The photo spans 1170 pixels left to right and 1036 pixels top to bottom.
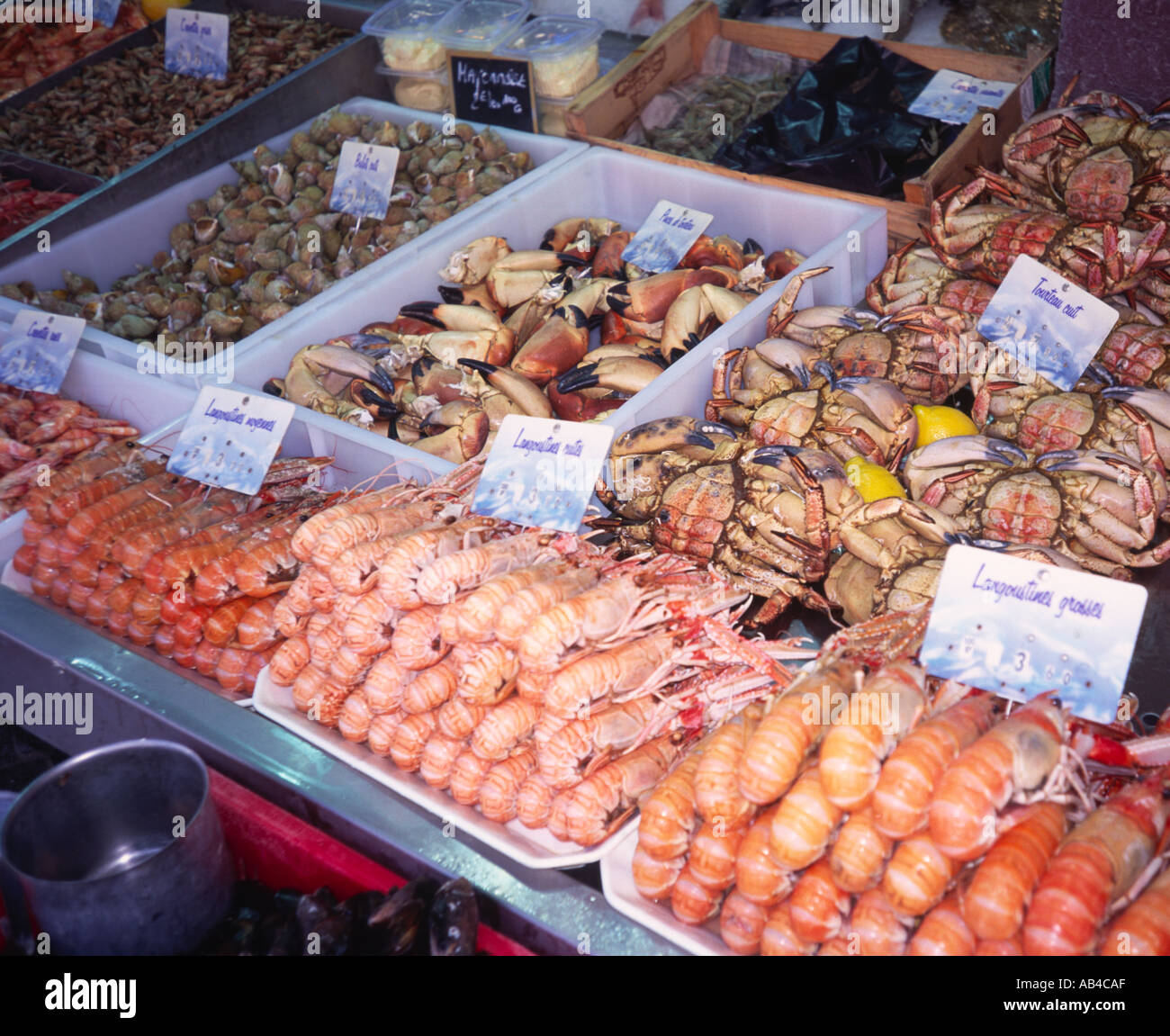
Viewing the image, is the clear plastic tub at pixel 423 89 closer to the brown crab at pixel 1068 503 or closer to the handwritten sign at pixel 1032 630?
the brown crab at pixel 1068 503

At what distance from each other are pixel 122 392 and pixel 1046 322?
9.29 ft

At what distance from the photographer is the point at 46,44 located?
5.68 m

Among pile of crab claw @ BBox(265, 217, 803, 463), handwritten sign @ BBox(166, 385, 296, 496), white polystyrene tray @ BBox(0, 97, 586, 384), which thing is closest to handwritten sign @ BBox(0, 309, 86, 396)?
white polystyrene tray @ BBox(0, 97, 586, 384)

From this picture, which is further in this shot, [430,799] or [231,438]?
[231,438]

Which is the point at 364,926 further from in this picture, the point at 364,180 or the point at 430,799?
the point at 364,180

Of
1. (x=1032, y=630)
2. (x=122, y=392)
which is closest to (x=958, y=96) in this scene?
(x=1032, y=630)

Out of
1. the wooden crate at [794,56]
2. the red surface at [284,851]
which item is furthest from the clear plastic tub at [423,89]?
the red surface at [284,851]

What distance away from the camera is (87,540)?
274 cm

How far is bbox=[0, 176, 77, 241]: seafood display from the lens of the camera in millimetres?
4500

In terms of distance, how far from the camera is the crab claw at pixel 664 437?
2715mm

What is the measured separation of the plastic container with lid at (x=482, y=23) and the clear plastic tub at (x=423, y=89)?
16 centimetres

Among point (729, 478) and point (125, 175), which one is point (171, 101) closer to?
point (125, 175)

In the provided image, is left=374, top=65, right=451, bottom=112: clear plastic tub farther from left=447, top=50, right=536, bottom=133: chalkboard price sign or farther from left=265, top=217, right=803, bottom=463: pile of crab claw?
left=265, top=217, right=803, bottom=463: pile of crab claw
